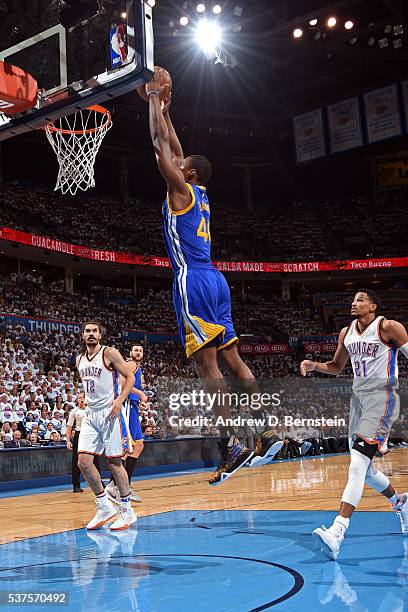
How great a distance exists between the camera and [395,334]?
18.4ft

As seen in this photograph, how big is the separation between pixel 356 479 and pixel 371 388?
0.81 meters

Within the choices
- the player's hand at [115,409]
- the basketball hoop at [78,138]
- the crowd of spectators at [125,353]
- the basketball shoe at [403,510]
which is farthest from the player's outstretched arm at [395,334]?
the crowd of spectators at [125,353]

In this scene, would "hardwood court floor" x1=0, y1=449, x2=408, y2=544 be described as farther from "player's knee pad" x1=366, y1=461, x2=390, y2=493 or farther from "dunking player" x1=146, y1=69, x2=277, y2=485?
"dunking player" x1=146, y1=69, x2=277, y2=485

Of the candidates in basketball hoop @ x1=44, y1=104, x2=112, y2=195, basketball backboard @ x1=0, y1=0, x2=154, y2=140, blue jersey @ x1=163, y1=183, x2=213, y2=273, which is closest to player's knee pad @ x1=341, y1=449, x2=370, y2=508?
blue jersey @ x1=163, y1=183, x2=213, y2=273

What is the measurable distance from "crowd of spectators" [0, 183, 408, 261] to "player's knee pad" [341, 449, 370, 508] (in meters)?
23.8

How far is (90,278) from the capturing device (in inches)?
1257

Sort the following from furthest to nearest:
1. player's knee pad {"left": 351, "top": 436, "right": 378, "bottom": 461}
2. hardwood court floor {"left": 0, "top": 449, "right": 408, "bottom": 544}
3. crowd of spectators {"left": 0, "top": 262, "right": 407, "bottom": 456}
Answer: crowd of spectators {"left": 0, "top": 262, "right": 407, "bottom": 456}
hardwood court floor {"left": 0, "top": 449, "right": 408, "bottom": 544}
player's knee pad {"left": 351, "top": 436, "right": 378, "bottom": 461}

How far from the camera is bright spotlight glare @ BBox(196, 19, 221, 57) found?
19.3 meters

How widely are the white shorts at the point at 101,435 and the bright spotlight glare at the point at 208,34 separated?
1520 centimetres

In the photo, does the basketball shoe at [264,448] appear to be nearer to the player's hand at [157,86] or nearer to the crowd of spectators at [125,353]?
the player's hand at [157,86]

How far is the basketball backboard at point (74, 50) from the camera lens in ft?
15.3

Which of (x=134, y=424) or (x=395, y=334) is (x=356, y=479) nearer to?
(x=395, y=334)

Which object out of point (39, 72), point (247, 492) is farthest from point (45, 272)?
point (39, 72)

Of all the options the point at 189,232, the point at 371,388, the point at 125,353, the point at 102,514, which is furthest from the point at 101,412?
the point at 125,353
